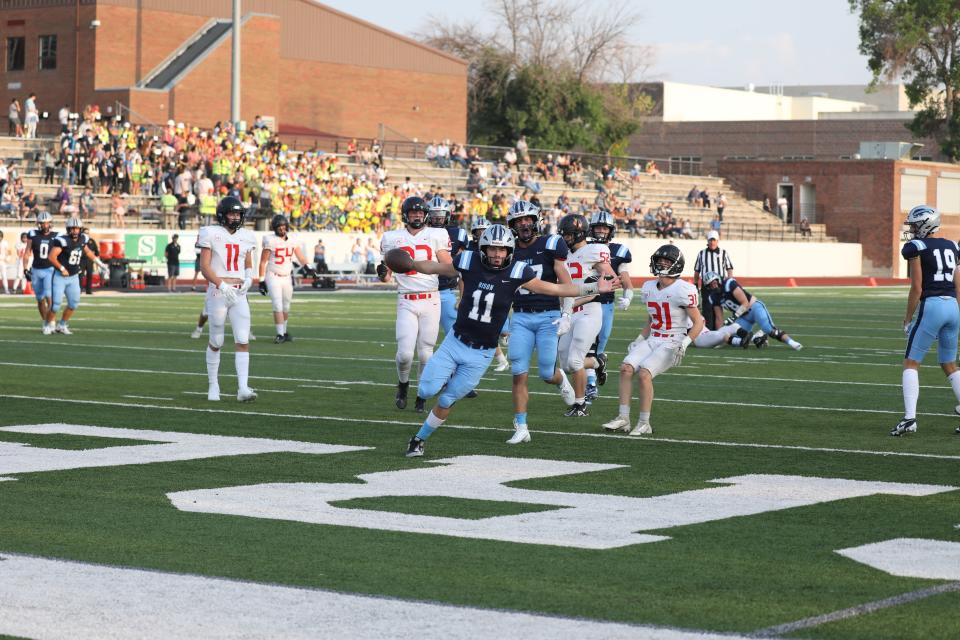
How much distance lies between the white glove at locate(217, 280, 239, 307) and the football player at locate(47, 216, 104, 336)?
8.64 m

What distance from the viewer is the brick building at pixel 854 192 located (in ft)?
211

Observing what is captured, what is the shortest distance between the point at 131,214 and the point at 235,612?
35617 mm

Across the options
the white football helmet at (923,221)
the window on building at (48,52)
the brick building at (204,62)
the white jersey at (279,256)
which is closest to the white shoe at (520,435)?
the white football helmet at (923,221)

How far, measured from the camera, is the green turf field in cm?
652

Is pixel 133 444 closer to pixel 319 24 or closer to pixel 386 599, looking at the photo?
pixel 386 599

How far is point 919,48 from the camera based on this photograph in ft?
234

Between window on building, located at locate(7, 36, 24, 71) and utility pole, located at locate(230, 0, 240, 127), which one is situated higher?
window on building, located at locate(7, 36, 24, 71)

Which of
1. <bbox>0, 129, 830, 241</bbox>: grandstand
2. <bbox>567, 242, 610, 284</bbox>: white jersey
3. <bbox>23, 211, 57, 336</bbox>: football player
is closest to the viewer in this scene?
<bbox>567, 242, 610, 284</bbox>: white jersey

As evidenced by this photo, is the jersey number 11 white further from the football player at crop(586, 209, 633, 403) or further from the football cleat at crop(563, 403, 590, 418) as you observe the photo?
the football player at crop(586, 209, 633, 403)

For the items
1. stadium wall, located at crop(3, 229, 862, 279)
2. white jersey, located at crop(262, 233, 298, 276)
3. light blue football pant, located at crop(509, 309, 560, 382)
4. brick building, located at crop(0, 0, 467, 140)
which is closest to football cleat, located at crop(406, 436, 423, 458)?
light blue football pant, located at crop(509, 309, 560, 382)

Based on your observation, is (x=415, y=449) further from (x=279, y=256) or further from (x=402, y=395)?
(x=279, y=256)

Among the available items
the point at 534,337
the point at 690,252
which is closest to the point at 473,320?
the point at 534,337

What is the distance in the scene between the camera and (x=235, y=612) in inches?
239

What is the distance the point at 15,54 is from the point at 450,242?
4613 cm
